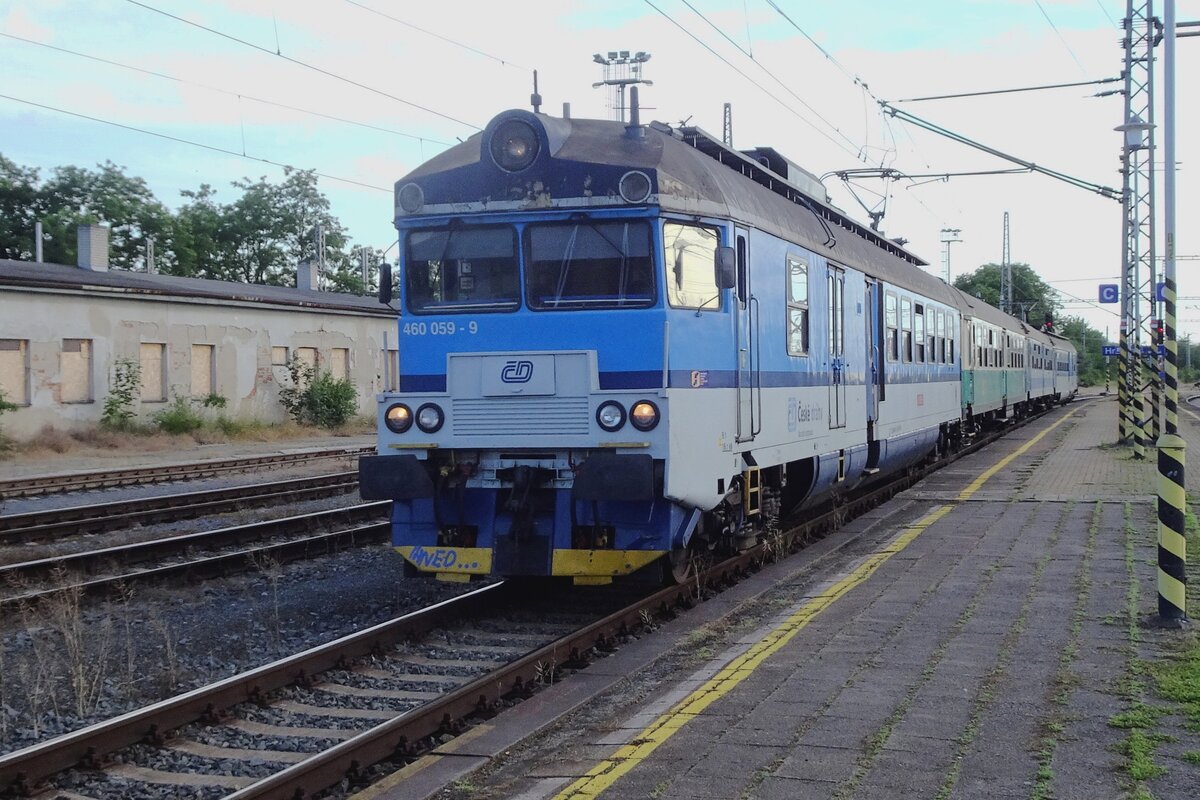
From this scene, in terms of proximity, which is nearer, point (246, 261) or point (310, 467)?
point (310, 467)

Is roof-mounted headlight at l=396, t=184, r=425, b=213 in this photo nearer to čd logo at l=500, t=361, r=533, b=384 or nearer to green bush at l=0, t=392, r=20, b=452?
čd logo at l=500, t=361, r=533, b=384

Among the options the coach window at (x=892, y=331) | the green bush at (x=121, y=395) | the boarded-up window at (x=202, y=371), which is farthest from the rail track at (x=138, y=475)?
the coach window at (x=892, y=331)

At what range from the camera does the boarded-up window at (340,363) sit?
118 feet

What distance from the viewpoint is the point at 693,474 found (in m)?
8.41

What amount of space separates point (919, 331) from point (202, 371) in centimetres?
1975

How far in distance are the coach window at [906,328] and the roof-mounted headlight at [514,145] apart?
9.15 metres

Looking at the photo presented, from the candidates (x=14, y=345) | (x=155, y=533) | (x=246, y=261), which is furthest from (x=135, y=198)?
(x=155, y=533)

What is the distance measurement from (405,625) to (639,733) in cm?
279

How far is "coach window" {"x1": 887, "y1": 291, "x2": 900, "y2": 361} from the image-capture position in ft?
50.9

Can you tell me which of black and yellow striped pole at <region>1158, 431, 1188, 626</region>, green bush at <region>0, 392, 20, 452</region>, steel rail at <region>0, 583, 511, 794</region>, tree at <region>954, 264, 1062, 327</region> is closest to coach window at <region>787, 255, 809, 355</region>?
black and yellow striped pole at <region>1158, 431, 1188, 626</region>

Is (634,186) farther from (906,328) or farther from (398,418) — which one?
(906,328)

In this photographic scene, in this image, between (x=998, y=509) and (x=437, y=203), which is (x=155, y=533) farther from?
(x=998, y=509)

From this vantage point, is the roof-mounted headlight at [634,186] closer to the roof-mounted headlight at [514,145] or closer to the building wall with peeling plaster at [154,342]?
the roof-mounted headlight at [514,145]

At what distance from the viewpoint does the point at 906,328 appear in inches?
669
